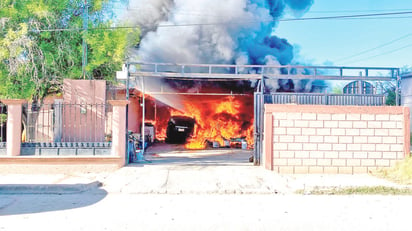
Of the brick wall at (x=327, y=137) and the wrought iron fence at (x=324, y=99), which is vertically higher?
the wrought iron fence at (x=324, y=99)

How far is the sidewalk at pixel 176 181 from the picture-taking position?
23.6ft

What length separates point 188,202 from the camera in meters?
6.26

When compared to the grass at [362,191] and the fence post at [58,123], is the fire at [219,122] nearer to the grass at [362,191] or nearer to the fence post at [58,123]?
the fence post at [58,123]

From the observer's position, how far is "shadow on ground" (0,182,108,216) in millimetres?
5703

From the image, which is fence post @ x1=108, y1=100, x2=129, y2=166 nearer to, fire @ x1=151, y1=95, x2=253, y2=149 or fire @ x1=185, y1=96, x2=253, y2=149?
fire @ x1=185, y1=96, x2=253, y2=149

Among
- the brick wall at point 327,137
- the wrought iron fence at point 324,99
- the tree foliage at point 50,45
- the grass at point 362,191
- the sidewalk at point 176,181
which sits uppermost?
the tree foliage at point 50,45

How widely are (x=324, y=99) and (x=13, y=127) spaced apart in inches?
372

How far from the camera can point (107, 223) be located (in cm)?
480

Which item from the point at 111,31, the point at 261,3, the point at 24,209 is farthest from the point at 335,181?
the point at 261,3

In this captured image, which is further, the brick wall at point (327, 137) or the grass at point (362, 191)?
the brick wall at point (327, 137)

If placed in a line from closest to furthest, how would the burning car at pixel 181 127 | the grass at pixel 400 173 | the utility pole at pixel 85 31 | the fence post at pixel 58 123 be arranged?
the grass at pixel 400 173 < the fence post at pixel 58 123 < the utility pole at pixel 85 31 < the burning car at pixel 181 127

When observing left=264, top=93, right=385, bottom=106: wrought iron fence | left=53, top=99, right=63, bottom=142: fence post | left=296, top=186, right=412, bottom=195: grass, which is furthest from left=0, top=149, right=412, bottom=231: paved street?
left=264, top=93, right=385, bottom=106: wrought iron fence

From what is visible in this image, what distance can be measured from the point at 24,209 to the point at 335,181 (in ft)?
23.5

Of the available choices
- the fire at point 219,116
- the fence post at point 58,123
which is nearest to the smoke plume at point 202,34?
the fire at point 219,116
